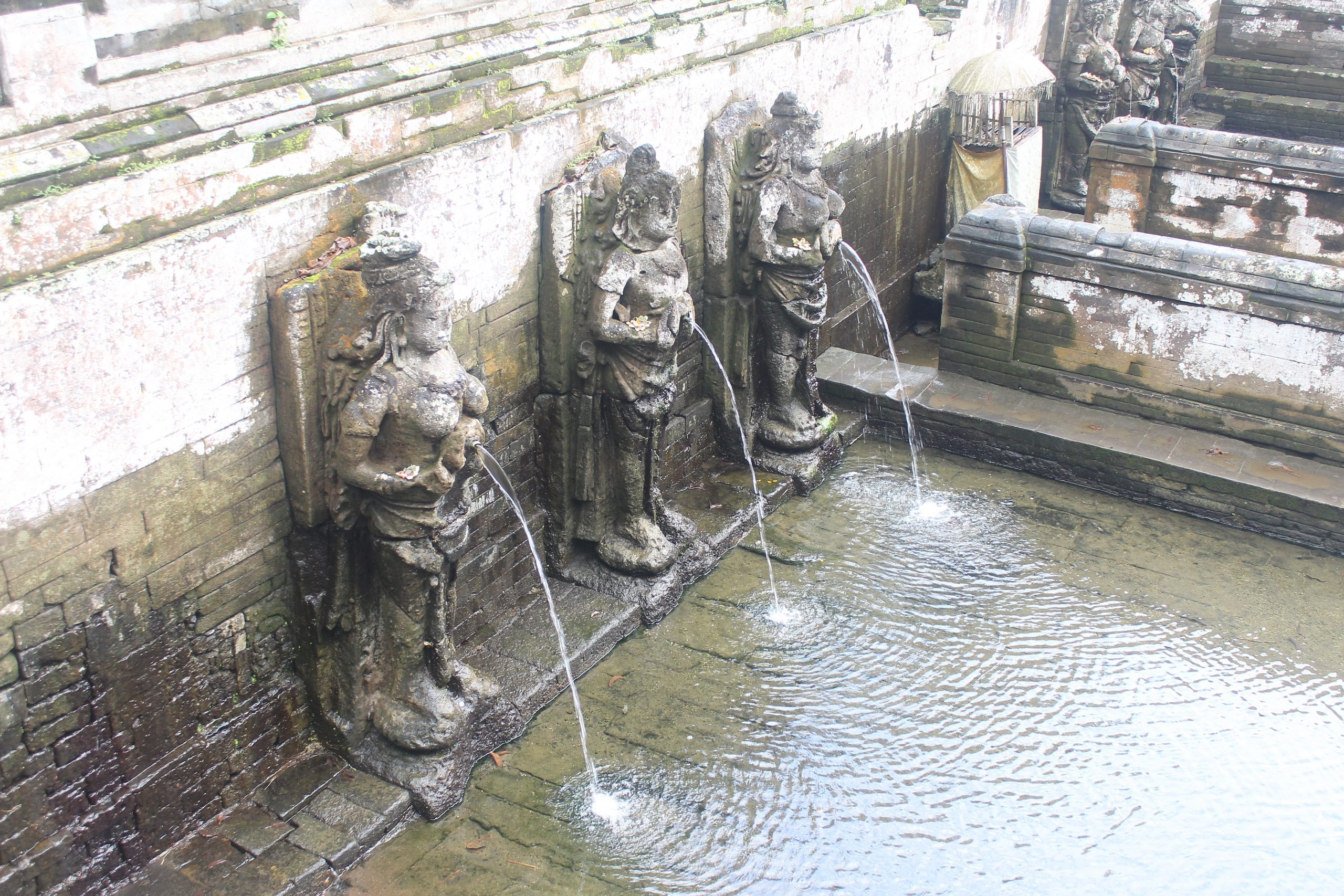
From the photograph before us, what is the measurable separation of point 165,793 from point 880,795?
131 inches

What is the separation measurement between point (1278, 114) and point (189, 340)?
52.4 feet

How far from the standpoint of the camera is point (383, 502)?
550cm

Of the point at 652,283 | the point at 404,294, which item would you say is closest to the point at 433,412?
the point at 404,294

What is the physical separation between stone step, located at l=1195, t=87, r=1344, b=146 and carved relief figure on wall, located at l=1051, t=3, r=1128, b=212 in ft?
12.6

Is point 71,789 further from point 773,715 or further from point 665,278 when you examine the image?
point 665,278

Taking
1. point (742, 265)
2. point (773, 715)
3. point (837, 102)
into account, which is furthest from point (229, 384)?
point (837, 102)

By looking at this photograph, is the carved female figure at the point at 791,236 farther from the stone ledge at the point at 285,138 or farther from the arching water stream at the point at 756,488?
the stone ledge at the point at 285,138

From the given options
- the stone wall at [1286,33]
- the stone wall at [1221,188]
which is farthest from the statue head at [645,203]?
the stone wall at [1286,33]

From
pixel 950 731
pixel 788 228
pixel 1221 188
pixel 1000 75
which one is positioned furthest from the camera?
pixel 1221 188

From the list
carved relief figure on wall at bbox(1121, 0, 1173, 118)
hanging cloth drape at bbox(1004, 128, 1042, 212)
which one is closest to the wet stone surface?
hanging cloth drape at bbox(1004, 128, 1042, 212)

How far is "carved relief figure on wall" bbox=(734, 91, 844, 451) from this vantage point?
8.01m

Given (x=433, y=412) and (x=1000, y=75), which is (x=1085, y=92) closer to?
(x=1000, y=75)

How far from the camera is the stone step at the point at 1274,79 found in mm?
16688

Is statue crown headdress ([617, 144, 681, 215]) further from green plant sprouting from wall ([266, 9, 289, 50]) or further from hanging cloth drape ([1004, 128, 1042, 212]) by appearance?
hanging cloth drape ([1004, 128, 1042, 212])
